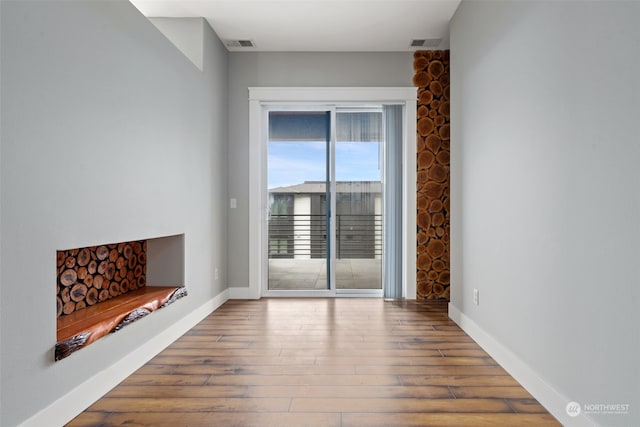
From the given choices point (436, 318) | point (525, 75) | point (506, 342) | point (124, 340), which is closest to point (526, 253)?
point (506, 342)

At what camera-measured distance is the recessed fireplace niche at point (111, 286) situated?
6.64 feet

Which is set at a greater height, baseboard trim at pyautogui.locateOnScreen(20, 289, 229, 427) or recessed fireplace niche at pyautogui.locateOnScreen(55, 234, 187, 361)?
recessed fireplace niche at pyautogui.locateOnScreen(55, 234, 187, 361)

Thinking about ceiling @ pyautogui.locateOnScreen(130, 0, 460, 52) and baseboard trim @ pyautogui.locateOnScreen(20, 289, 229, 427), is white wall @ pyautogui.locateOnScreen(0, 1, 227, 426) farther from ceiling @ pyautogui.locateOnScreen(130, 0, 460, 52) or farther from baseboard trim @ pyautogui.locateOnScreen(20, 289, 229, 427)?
ceiling @ pyautogui.locateOnScreen(130, 0, 460, 52)

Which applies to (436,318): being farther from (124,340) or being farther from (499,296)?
(124,340)

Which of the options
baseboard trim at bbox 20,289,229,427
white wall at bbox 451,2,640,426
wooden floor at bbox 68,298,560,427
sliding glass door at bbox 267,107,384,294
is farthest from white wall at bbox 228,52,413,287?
white wall at bbox 451,2,640,426

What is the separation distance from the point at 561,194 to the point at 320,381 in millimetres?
Result: 1498

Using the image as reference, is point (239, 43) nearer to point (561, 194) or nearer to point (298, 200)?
point (298, 200)

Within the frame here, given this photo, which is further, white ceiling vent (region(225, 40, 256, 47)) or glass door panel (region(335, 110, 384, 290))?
glass door panel (region(335, 110, 384, 290))

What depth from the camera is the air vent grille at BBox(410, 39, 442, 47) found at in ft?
13.3

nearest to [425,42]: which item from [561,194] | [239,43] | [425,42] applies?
[425,42]

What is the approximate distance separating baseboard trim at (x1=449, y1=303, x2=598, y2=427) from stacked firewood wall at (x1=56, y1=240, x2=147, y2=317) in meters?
2.44

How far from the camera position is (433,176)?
434 centimetres

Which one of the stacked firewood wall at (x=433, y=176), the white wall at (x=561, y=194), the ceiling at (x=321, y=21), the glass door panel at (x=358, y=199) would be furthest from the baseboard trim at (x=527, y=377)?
the ceiling at (x=321, y=21)

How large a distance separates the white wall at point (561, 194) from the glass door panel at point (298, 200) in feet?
6.32
